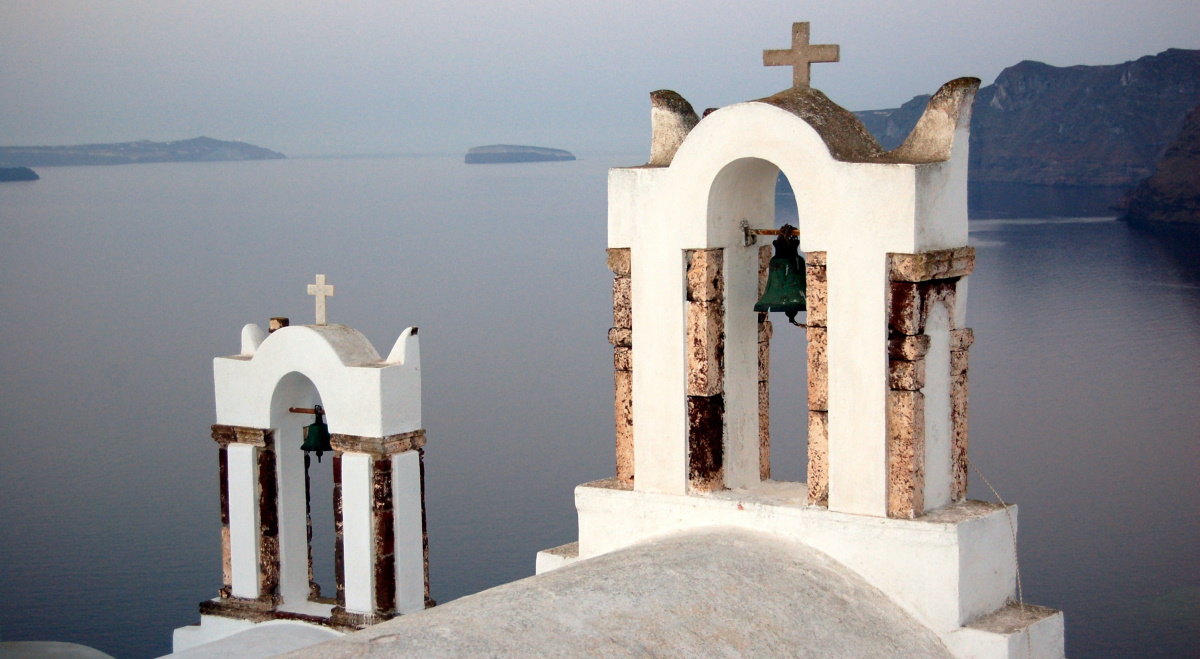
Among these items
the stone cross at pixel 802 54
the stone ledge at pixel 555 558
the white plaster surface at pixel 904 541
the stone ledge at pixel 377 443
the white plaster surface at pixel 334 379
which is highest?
the stone cross at pixel 802 54

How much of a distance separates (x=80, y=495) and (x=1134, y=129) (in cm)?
2171

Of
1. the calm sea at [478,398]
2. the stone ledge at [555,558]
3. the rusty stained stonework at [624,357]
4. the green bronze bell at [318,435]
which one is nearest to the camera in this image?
the rusty stained stonework at [624,357]

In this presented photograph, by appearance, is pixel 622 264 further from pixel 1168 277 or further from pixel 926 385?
pixel 1168 277

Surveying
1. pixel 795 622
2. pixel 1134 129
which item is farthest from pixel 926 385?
pixel 1134 129

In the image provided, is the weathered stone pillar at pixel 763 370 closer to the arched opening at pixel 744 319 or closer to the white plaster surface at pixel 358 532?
the arched opening at pixel 744 319

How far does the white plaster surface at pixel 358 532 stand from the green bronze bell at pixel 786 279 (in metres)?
3.42

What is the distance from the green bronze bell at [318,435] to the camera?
10352mm

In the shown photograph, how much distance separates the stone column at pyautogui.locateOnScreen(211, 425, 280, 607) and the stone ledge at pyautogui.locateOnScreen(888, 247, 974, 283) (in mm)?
5094

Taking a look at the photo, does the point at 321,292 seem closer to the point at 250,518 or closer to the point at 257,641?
the point at 250,518

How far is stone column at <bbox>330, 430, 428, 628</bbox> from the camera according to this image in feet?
32.5

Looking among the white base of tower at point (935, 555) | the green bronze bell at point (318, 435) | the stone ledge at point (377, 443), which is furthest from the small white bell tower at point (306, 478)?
the white base of tower at point (935, 555)

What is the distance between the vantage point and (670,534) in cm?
742

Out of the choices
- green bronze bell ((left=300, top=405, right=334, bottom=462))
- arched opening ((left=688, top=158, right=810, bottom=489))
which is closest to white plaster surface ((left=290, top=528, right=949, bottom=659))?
arched opening ((left=688, top=158, right=810, bottom=489))

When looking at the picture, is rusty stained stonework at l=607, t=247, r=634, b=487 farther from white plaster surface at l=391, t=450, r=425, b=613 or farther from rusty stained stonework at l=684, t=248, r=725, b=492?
white plaster surface at l=391, t=450, r=425, b=613
